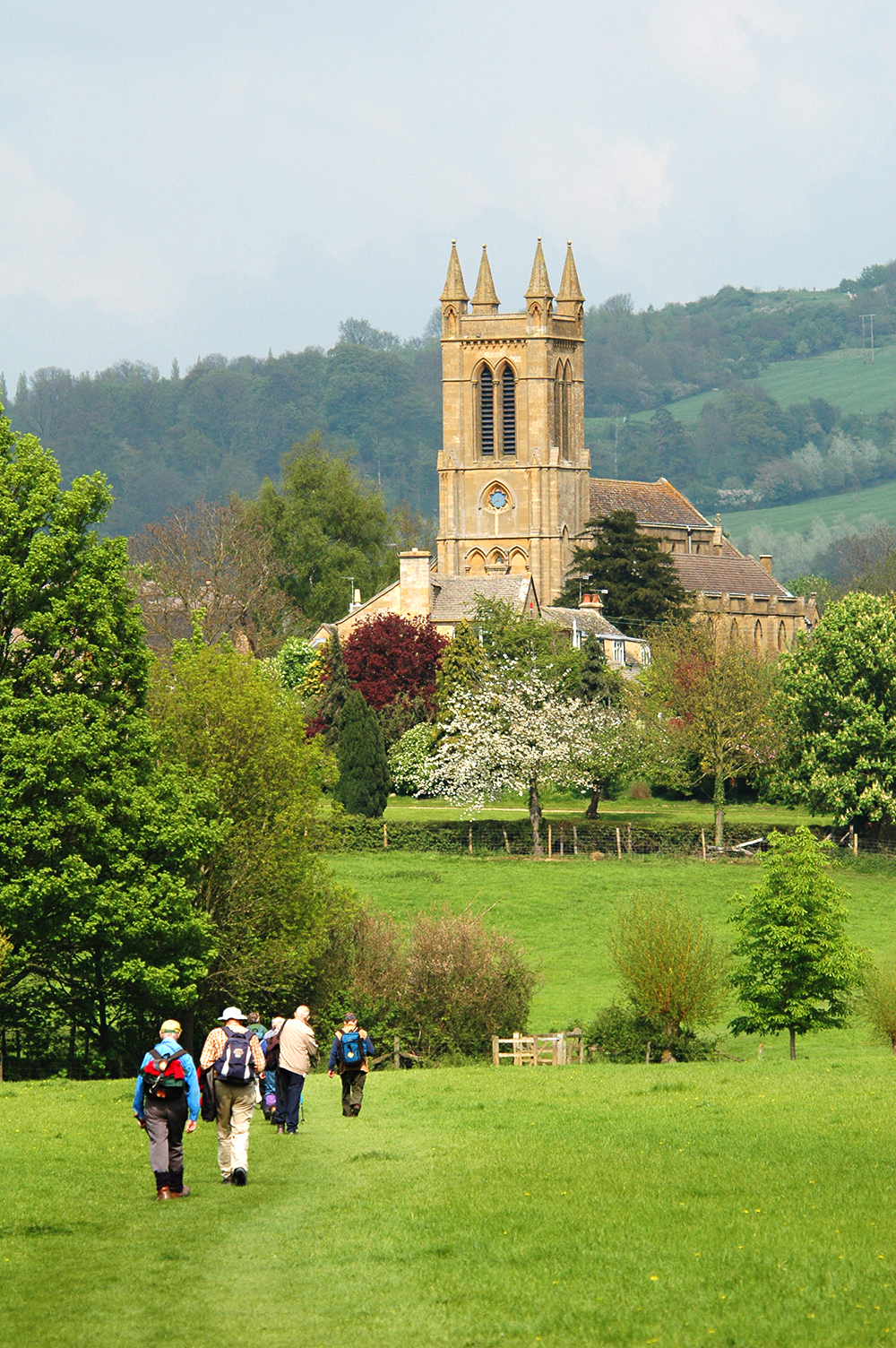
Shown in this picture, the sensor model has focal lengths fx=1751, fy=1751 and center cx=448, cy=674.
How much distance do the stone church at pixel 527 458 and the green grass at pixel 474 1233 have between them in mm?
89326

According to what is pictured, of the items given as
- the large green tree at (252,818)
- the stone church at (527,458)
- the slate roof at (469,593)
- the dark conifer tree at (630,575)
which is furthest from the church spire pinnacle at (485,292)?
the large green tree at (252,818)

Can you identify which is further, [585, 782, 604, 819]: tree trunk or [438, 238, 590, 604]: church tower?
[438, 238, 590, 604]: church tower

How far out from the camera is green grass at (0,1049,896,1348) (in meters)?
10.6

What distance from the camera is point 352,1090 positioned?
2064 cm

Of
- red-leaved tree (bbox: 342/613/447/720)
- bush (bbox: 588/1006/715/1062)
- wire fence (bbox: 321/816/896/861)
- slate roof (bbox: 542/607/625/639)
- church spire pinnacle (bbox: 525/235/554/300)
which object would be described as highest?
church spire pinnacle (bbox: 525/235/554/300)

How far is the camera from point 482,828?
60.2m

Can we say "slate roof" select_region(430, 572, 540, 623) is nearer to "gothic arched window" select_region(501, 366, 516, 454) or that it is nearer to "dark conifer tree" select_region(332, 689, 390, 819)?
"dark conifer tree" select_region(332, 689, 390, 819)

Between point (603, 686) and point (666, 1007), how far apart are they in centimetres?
4287

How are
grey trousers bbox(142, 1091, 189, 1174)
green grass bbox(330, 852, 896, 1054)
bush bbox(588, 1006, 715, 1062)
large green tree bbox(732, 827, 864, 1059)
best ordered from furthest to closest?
1. green grass bbox(330, 852, 896, 1054)
2. large green tree bbox(732, 827, 864, 1059)
3. bush bbox(588, 1006, 715, 1062)
4. grey trousers bbox(142, 1091, 189, 1174)

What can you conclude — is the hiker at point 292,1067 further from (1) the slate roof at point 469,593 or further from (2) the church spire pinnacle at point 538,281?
(2) the church spire pinnacle at point 538,281

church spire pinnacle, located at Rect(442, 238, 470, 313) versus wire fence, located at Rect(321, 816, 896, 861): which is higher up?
church spire pinnacle, located at Rect(442, 238, 470, 313)

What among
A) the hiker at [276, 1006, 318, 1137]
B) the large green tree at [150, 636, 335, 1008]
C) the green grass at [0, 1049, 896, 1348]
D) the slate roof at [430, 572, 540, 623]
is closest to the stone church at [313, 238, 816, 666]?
the slate roof at [430, 572, 540, 623]

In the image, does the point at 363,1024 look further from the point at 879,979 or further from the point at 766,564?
the point at 766,564

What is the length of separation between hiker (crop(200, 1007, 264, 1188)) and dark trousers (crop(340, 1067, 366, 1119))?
4133mm
